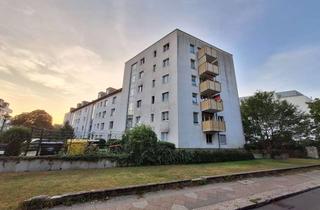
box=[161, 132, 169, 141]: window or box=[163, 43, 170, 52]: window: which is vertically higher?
box=[163, 43, 170, 52]: window

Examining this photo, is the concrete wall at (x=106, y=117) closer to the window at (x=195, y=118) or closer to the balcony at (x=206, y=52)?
the window at (x=195, y=118)

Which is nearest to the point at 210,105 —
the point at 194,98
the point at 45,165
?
the point at 194,98

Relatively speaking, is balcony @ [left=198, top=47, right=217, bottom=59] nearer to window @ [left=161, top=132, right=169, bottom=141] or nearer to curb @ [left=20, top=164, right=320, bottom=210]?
window @ [left=161, top=132, right=169, bottom=141]

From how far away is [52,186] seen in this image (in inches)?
226

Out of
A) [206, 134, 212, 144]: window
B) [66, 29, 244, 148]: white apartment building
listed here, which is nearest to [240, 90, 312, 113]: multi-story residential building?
[66, 29, 244, 148]: white apartment building

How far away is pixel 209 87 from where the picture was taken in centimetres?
2172

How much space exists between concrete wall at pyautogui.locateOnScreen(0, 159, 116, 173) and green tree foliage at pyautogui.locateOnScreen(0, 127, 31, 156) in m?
1.89

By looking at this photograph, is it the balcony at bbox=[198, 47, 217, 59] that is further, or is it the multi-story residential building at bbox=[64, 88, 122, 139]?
the multi-story residential building at bbox=[64, 88, 122, 139]

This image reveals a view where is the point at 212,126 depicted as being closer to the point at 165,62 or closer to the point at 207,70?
the point at 207,70

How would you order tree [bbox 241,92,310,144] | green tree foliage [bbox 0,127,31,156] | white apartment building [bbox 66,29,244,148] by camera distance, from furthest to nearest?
1. tree [bbox 241,92,310,144]
2. white apartment building [bbox 66,29,244,148]
3. green tree foliage [bbox 0,127,31,156]

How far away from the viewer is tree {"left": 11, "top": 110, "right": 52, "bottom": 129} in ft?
165

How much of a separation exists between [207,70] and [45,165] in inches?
803

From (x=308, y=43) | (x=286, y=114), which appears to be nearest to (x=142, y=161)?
(x=308, y=43)

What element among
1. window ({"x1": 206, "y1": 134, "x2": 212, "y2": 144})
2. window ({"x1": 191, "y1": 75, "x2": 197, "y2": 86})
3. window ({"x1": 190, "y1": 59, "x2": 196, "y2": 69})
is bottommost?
window ({"x1": 206, "y1": 134, "x2": 212, "y2": 144})
